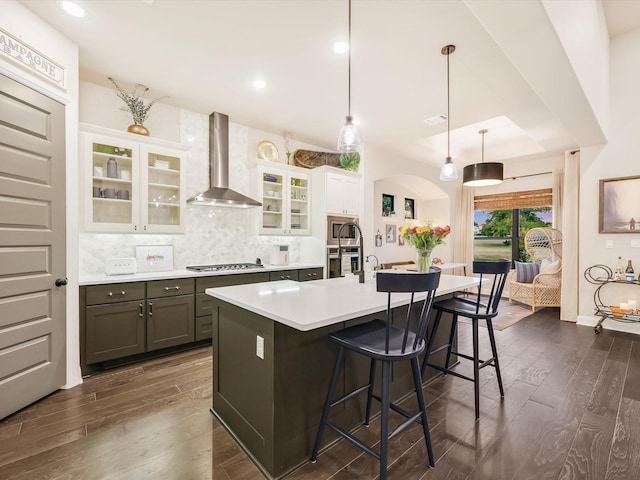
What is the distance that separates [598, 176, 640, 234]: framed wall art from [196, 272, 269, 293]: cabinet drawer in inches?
196

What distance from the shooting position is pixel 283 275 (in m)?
4.21

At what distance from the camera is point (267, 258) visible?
4.73 metres

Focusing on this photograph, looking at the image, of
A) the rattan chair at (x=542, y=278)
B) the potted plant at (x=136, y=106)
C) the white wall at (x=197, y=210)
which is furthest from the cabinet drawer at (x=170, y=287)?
the rattan chair at (x=542, y=278)

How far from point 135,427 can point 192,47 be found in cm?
306

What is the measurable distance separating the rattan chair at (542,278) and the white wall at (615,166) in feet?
2.95

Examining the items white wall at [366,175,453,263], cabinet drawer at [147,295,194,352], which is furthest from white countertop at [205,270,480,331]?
white wall at [366,175,453,263]

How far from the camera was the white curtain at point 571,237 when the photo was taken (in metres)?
4.70

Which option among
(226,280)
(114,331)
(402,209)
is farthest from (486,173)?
(114,331)

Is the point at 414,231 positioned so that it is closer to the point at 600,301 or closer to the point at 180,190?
the point at 180,190

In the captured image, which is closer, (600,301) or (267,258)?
(600,301)

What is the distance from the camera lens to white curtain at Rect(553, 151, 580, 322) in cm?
470

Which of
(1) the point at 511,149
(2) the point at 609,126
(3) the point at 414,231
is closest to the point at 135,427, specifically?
(3) the point at 414,231

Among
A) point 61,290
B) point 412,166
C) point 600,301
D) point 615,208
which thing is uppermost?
point 412,166

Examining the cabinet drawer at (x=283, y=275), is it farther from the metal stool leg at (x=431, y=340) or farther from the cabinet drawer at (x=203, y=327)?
the metal stool leg at (x=431, y=340)
